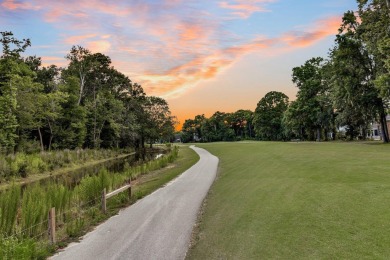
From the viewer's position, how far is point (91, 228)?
990cm

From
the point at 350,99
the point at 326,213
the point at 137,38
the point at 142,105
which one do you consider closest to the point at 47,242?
the point at 326,213

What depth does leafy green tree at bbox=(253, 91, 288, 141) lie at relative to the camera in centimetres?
9675

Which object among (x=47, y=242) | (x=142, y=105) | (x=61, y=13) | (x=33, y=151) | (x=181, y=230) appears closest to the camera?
(x=47, y=242)

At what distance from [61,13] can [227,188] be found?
17642mm

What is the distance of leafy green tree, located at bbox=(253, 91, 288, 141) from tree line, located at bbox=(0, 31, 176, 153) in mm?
32416

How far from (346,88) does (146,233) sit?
1571 inches

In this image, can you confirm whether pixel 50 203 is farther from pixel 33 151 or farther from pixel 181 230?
pixel 33 151

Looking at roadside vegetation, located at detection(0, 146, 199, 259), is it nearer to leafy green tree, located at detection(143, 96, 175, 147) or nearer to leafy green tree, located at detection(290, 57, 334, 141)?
leafy green tree, located at detection(290, 57, 334, 141)

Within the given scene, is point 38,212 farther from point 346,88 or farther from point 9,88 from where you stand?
point 346,88

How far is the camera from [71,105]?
1820 inches

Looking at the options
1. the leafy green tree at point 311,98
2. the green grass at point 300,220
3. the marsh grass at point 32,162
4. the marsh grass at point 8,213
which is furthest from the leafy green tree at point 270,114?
the marsh grass at point 8,213

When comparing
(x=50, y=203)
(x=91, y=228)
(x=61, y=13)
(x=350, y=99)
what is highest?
(x=61, y=13)

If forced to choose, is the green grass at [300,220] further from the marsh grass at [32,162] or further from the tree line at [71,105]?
the tree line at [71,105]

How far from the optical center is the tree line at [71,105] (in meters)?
32.8
